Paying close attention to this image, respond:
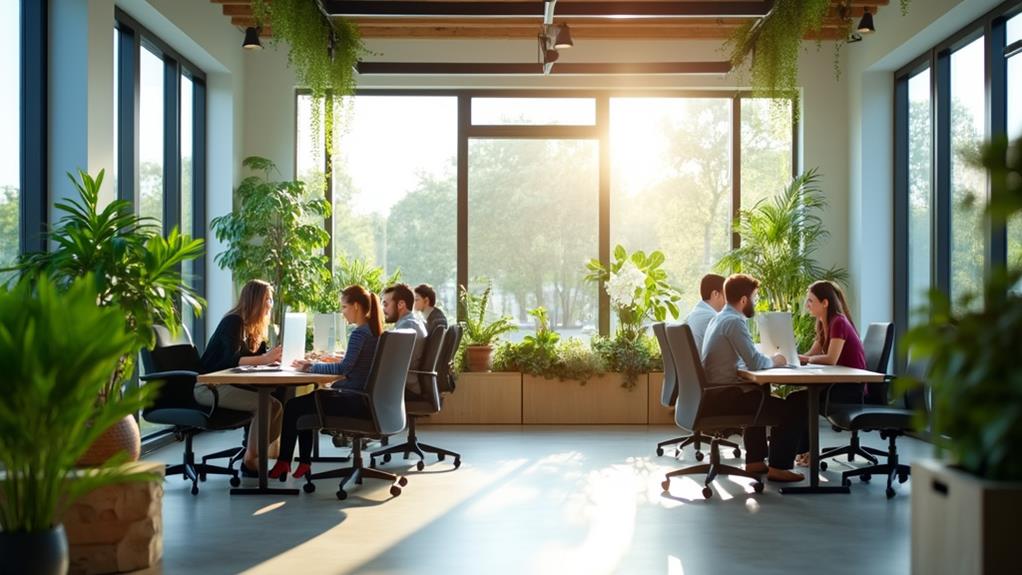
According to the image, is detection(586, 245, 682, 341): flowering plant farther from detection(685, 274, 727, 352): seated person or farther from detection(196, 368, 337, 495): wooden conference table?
detection(196, 368, 337, 495): wooden conference table

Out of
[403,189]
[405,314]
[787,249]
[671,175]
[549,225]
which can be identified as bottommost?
[405,314]

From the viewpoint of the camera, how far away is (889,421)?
20.9ft

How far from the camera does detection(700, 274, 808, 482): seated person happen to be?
6.29 m

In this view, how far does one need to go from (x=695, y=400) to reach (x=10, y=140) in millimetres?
4487

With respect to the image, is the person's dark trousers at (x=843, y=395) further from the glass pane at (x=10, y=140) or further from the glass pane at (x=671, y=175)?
the glass pane at (x=10, y=140)

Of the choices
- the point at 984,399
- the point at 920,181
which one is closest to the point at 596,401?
the point at 920,181

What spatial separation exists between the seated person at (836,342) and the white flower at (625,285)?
126 inches

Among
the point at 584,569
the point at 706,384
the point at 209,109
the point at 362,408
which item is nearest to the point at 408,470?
the point at 362,408

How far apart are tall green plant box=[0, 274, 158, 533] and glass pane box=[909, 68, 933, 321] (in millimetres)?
7864

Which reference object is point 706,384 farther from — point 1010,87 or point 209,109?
point 209,109

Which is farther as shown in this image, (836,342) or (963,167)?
(963,167)

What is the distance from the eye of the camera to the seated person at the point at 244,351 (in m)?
6.70

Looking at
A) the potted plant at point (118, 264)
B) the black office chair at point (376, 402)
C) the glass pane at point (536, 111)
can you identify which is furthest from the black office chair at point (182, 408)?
the glass pane at point (536, 111)

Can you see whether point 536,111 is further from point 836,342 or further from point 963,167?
point 836,342
